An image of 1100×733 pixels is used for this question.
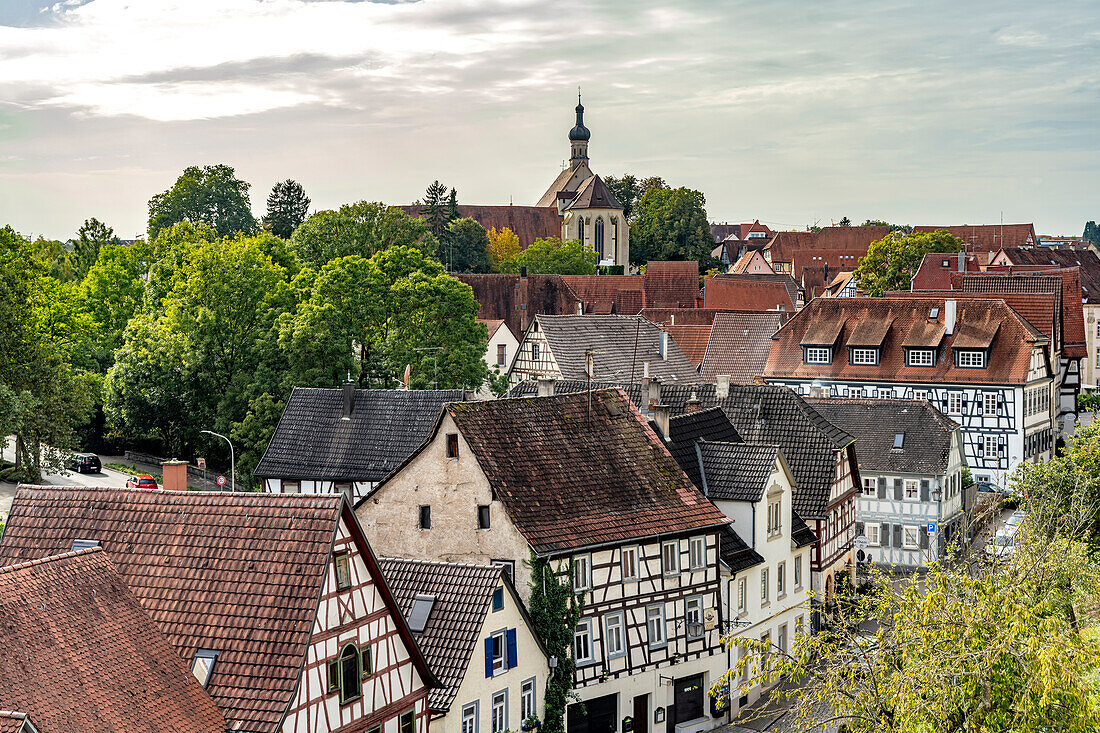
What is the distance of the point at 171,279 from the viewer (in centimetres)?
6925

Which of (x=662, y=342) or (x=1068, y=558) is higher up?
(x=662, y=342)

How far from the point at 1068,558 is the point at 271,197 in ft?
320

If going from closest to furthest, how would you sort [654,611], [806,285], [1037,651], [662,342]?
[1037,651] < [654,611] < [662,342] < [806,285]

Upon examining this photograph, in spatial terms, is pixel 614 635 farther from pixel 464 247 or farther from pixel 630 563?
pixel 464 247

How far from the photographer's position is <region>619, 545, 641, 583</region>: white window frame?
31891 millimetres

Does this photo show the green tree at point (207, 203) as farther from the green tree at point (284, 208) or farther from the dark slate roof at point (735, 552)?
the dark slate roof at point (735, 552)

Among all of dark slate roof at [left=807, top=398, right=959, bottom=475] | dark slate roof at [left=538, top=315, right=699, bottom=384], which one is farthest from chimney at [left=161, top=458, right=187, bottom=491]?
dark slate roof at [left=538, top=315, right=699, bottom=384]

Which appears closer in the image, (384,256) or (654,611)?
(654,611)

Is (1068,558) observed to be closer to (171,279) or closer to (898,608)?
(898,608)

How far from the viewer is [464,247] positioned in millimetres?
133375

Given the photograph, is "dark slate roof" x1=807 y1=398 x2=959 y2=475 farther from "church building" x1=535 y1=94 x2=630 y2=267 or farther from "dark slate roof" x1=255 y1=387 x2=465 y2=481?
"church building" x1=535 y1=94 x2=630 y2=267

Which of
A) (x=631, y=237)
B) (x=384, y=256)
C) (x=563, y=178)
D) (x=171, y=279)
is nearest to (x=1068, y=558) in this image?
(x=384, y=256)

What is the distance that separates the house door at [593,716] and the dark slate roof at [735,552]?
5.20 m

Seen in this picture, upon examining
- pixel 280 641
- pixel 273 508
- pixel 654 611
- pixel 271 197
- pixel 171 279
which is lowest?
pixel 654 611
